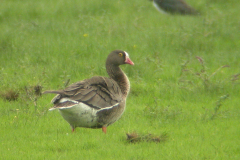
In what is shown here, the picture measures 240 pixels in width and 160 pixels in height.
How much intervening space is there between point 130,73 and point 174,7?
218 inches

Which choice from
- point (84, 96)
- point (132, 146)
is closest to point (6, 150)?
point (84, 96)

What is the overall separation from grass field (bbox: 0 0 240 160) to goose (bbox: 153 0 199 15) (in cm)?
34

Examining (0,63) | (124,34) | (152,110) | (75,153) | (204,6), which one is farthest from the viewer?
(204,6)

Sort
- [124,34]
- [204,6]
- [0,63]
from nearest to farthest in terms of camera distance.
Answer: [0,63]
[124,34]
[204,6]

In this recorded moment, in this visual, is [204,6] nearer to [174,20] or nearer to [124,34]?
[174,20]

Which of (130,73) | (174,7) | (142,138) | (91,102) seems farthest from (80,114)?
(174,7)

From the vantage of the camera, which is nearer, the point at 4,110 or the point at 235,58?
the point at 4,110

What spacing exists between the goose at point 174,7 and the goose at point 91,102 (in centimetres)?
811

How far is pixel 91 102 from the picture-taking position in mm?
6398

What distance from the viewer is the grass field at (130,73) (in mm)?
6109

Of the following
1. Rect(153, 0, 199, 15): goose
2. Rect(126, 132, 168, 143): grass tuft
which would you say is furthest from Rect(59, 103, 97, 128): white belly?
Rect(153, 0, 199, 15): goose

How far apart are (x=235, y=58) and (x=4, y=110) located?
21.8 feet

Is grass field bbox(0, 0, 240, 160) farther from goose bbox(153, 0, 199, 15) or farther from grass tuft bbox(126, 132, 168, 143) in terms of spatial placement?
goose bbox(153, 0, 199, 15)

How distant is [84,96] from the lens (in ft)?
20.9
